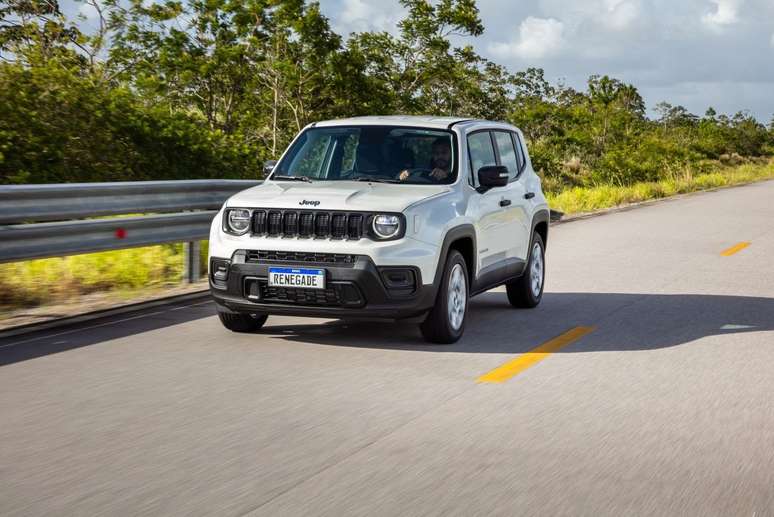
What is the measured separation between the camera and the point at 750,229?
65.2 feet

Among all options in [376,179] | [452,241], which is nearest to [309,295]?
[452,241]

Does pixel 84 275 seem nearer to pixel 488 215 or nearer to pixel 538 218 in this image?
pixel 488 215

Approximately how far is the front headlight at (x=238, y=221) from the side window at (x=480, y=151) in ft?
6.45

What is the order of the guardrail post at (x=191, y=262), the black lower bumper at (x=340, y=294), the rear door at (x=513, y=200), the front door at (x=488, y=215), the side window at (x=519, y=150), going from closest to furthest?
the black lower bumper at (x=340, y=294), the front door at (x=488, y=215), the rear door at (x=513, y=200), the side window at (x=519, y=150), the guardrail post at (x=191, y=262)

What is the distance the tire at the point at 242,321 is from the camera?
8.52 m

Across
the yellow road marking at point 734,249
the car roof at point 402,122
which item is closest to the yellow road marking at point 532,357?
the car roof at point 402,122

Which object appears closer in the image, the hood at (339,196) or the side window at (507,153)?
the hood at (339,196)

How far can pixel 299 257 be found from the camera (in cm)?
777

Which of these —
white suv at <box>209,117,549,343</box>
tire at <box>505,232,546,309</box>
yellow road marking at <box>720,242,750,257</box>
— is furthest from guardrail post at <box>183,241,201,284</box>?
yellow road marking at <box>720,242,750,257</box>

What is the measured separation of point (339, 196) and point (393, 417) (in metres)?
2.34

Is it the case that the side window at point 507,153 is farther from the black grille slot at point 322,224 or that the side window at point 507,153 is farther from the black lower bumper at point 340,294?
the black grille slot at point 322,224

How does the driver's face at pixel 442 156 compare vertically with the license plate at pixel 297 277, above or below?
above

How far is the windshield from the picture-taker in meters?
8.67

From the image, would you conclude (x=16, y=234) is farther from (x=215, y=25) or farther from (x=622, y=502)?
(x=215, y=25)
